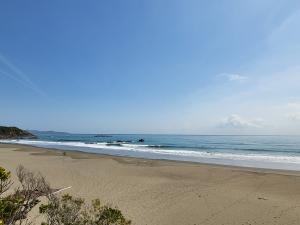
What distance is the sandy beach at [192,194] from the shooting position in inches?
360

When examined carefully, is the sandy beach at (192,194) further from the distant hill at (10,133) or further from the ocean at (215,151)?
the distant hill at (10,133)

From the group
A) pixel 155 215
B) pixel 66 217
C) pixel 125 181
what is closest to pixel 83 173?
pixel 125 181

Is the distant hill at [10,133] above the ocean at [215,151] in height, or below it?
above

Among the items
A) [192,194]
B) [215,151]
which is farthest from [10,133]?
[192,194]

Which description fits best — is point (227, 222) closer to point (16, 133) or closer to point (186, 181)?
point (186, 181)

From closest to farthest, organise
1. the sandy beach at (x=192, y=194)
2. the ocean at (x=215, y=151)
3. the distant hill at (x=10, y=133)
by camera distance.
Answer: the sandy beach at (x=192, y=194)
the ocean at (x=215, y=151)
the distant hill at (x=10, y=133)

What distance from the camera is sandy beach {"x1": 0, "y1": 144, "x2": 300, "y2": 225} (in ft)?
30.0

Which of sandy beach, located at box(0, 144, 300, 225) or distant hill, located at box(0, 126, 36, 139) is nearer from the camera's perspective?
sandy beach, located at box(0, 144, 300, 225)

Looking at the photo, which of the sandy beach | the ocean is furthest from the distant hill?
the sandy beach

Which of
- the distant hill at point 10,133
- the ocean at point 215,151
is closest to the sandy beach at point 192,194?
the ocean at point 215,151

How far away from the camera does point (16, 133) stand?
96500mm

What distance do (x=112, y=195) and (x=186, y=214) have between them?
3.42 meters

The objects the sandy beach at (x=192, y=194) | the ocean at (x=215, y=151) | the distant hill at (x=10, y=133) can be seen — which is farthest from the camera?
the distant hill at (x=10, y=133)

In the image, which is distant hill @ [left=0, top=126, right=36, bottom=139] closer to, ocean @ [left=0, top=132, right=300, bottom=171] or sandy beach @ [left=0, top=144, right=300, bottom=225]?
ocean @ [left=0, top=132, right=300, bottom=171]
